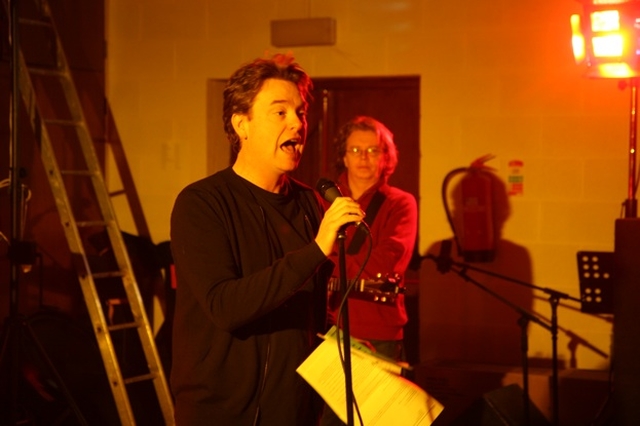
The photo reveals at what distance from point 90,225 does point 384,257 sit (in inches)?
66.4

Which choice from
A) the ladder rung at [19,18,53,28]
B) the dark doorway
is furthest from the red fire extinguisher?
the ladder rung at [19,18,53,28]

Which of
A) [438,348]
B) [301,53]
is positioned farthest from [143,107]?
[438,348]

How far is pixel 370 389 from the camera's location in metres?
2.12

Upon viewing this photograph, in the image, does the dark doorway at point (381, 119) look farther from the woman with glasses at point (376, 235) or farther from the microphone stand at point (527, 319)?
the woman with glasses at point (376, 235)

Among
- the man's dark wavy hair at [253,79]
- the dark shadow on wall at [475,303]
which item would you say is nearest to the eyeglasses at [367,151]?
the dark shadow on wall at [475,303]

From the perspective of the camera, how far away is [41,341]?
179 inches

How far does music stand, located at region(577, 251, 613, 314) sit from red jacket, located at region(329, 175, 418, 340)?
3.02 ft

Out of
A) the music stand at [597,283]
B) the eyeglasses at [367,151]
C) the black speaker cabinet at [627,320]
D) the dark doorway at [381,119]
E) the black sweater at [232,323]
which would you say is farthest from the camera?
the dark doorway at [381,119]

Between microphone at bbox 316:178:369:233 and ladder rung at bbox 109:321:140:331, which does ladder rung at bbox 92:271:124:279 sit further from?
microphone at bbox 316:178:369:233

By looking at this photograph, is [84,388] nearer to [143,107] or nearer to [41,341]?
[41,341]

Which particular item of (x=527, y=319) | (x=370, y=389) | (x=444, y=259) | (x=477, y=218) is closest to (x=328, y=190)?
(x=370, y=389)

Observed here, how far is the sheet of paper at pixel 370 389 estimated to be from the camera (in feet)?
6.77

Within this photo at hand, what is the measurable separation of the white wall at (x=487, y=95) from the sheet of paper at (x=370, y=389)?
10.1ft

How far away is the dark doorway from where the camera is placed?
5.38 m
